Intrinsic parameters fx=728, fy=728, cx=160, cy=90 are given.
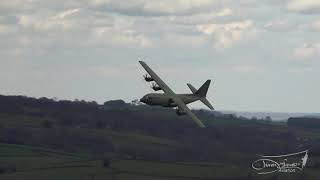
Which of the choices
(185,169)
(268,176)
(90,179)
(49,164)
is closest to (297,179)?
(268,176)

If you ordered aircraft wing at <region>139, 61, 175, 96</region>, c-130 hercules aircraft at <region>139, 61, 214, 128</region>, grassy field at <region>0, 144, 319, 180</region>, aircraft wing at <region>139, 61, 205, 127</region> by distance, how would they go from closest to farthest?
aircraft wing at <region>139, 61, 205, 127</region>
c-130 hercules aircraft at <region>139, 61, 214, 128</region>
aircraft wing at <region>139, 61, 175, 96</region>
grassy field at <region>0, 144, 319, 180</region>

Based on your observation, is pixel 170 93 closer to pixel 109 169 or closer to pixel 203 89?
pixel 203 89

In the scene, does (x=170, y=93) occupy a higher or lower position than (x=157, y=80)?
lower

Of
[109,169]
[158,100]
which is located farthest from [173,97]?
[109,169]

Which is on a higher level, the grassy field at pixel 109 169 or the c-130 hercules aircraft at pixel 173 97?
the c-130 hercules aircraft at pixel 173 97

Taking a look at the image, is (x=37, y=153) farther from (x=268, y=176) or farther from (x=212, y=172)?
(x=268, y=176)

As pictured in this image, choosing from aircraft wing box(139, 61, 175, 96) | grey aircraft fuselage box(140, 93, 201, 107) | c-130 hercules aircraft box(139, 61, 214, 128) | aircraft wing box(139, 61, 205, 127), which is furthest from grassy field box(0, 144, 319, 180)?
grey aircraft fuselage box(140, 93, 201, 107)

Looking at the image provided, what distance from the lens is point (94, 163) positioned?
180m

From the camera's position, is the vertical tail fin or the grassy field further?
the grassy field

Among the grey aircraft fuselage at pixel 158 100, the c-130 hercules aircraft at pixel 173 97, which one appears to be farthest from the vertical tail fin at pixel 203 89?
the grey aircraft fuselage at pixel 158 100

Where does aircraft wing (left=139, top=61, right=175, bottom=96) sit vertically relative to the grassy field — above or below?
above

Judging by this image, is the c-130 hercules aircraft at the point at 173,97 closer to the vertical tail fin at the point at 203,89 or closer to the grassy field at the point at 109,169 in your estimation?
the vertical tail fin at the point at 203,89

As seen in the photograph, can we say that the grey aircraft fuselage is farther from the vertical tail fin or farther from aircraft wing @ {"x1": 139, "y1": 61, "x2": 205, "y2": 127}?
the vertical tail fin

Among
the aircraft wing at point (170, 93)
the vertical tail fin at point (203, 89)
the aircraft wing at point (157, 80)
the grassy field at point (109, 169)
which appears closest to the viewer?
the aircraft wing at point (170, 93)
